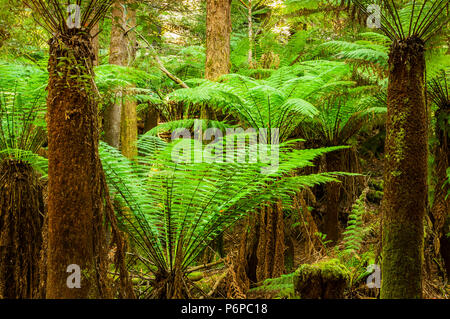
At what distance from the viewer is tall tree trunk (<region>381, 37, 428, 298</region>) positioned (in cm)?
147

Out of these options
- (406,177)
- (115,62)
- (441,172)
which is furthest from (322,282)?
(115,62)

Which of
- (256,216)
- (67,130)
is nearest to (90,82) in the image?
(67,130)

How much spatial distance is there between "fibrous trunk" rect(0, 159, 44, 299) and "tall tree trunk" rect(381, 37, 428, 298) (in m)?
1.71

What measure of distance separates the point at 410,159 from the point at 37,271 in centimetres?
187

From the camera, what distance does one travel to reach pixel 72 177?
4.17 ft

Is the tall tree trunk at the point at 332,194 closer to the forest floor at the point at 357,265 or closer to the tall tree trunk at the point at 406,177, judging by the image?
the forest floor at the point at 357,265

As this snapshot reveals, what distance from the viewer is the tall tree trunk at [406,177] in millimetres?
1469

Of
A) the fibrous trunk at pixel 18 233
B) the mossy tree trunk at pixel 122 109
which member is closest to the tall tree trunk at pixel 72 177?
the fibrous trunk at pixel 18 233

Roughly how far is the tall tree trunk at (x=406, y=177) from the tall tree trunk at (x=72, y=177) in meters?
1.18

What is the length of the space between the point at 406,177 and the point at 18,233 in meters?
1.86

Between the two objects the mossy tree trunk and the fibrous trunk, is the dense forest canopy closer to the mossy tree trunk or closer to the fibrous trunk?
the fibrous trunk

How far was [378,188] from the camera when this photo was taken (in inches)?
190

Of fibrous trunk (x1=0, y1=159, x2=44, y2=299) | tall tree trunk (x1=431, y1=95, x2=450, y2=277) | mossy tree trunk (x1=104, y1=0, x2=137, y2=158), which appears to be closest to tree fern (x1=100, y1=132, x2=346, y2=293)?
fibrous trunk (x1=0, y1=159, x2=44, y2=299)
